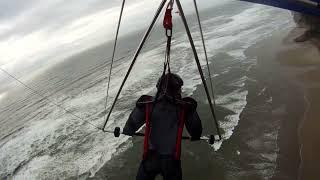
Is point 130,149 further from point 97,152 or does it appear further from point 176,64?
point 176,64

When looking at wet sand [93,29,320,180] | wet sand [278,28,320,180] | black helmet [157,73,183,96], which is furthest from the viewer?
wet sand [93,29,320,180]

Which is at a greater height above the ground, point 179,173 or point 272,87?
point 179,173

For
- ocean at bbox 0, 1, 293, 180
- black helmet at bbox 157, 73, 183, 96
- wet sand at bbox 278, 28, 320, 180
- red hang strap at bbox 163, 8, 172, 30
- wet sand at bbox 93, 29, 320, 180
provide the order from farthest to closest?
ocean at bbox 0, 1, 293, 180 → wet sand at bbox 93, 29, 320, 180 → wet sand at bbox 278, 28, 320, 180 → black helmet at bbox 157, 73, 183, 96 → red hang strap at bbox 163, 8, 172, 30

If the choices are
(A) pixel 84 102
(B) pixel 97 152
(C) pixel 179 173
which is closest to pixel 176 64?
(A) pixel 84 102

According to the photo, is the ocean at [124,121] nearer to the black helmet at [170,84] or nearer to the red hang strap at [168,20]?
the black helmet at [170,84]

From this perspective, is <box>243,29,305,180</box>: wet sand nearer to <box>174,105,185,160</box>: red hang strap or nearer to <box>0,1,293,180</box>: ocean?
<box>0,1,293,180</box>: ocean

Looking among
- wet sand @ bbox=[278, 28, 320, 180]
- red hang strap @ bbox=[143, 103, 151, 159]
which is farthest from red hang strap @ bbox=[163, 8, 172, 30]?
wet sand @ bbox=[278, 28, 320, 180]

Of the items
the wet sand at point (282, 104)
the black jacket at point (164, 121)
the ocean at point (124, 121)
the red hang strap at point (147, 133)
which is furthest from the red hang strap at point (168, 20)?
the ocean at point (124, 121)
